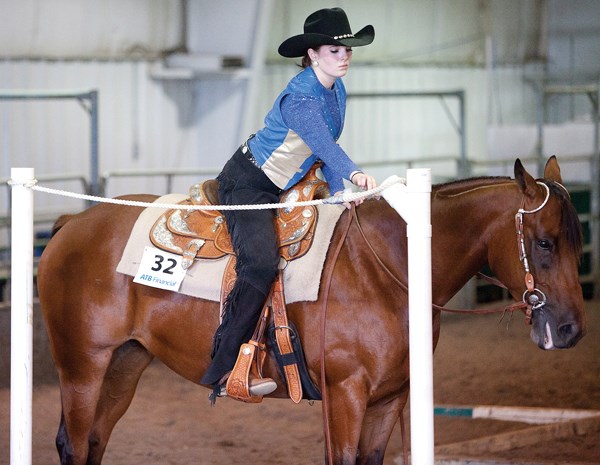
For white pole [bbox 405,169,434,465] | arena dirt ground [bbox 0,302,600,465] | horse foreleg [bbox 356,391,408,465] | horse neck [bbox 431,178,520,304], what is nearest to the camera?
white pole [bbox 405,169,434,465]

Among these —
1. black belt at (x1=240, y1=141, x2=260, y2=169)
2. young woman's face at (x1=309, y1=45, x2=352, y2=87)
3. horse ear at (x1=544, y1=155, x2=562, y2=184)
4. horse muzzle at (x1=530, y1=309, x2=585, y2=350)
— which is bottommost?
horse muzzle at (x1=530, y1=309, x2=585, y2=350)

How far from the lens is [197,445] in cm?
511

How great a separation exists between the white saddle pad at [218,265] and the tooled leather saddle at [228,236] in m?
0.02

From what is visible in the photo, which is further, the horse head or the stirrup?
the stirrup

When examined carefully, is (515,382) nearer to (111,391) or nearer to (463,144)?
(463,144)

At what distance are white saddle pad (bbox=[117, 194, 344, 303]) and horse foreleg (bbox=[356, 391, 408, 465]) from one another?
470 millimetres

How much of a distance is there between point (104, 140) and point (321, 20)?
624 centimetres

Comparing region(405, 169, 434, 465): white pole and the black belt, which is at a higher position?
the black belt

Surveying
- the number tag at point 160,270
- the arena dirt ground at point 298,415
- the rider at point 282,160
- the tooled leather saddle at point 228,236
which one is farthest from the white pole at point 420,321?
the arena dirt ground at point 298,415

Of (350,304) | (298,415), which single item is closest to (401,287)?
(350,304)

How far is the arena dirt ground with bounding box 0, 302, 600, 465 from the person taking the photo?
4844 mm

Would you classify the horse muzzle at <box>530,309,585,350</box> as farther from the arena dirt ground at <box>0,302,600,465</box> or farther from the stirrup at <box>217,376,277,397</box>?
the arena dirt ground at <box>0,302,600,465</box>

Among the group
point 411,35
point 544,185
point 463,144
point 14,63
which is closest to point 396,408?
point 544,185

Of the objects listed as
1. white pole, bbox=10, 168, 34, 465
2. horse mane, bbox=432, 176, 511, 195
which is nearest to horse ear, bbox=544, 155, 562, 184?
horse mane, bbox=432, 176, 511, 195
